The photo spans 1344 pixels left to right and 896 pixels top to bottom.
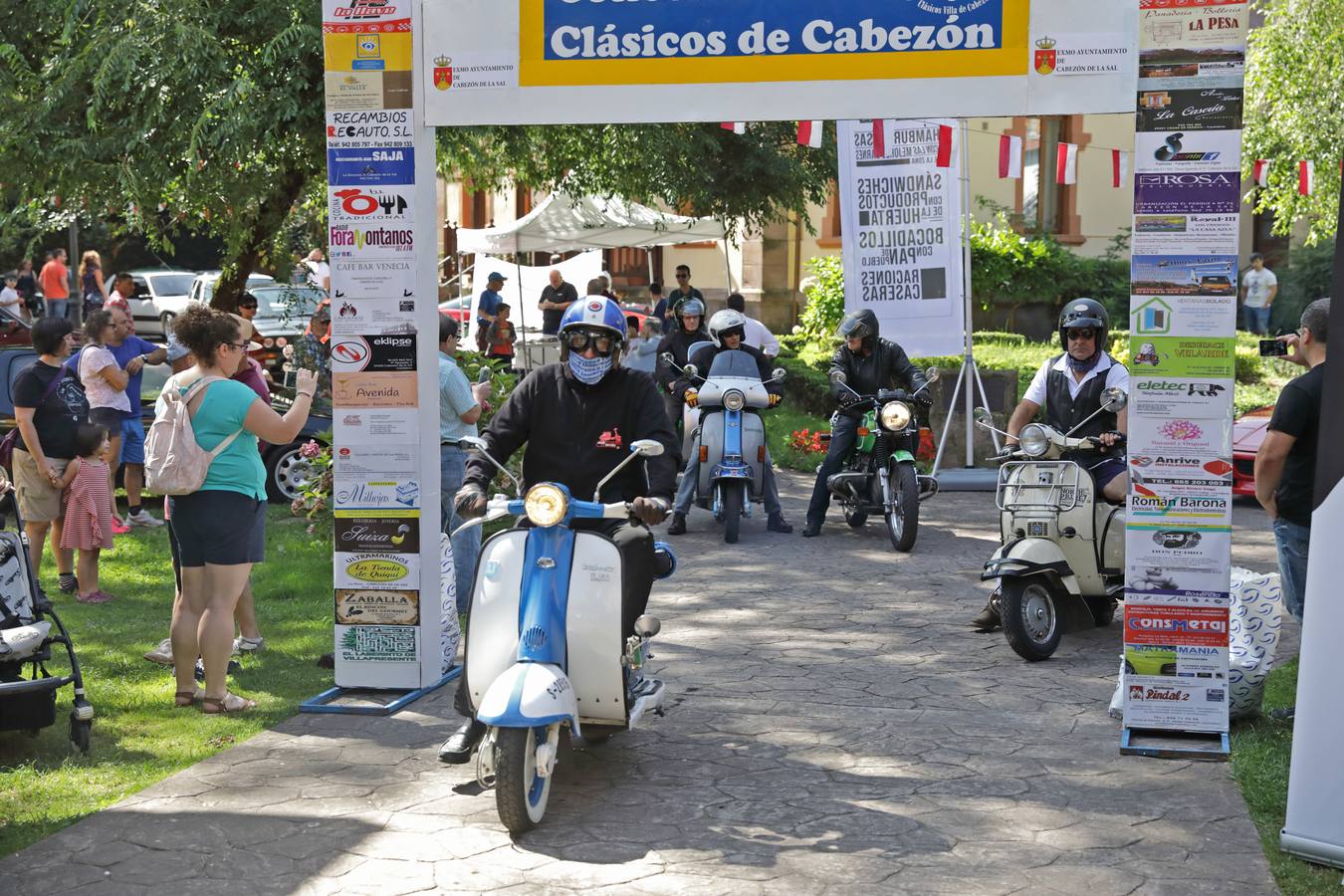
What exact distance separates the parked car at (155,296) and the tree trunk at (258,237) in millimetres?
17756

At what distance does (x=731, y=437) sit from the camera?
11.9m

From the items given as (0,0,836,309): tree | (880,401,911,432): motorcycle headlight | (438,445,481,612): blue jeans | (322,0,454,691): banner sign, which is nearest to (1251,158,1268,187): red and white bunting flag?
(0,0,836,309): tree

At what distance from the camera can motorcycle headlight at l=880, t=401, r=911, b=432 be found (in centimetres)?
1120

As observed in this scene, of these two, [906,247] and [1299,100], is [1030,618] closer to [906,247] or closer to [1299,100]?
[906,247]

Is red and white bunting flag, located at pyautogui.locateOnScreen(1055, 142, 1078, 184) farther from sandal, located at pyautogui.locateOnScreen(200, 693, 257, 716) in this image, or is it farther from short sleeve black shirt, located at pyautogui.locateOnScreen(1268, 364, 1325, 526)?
sandal, located at pyautogui.locateOnScreen(200, 693, 257, 716)

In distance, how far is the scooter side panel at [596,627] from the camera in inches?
229

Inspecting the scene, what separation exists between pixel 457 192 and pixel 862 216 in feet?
89.3

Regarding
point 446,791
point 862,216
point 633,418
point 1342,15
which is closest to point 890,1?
point 633,418

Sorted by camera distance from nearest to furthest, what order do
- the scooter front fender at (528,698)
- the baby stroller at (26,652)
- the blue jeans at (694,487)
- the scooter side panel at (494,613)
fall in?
the scooter front fender at (528,698)
the scooter side panel at (494,613)
the baby stroller at (26,652)
the blue jeans at (694,487)

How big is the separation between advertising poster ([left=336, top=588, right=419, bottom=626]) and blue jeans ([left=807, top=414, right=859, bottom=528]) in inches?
190

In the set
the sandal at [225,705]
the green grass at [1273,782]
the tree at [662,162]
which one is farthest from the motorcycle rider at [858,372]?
the sandal at [225,705]

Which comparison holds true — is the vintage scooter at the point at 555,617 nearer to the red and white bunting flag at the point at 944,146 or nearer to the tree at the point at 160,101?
the tree at the point at 160,101

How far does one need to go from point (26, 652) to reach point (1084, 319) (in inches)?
220

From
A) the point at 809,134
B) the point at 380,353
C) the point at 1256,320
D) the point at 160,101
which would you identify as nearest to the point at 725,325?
the point at 809,134
